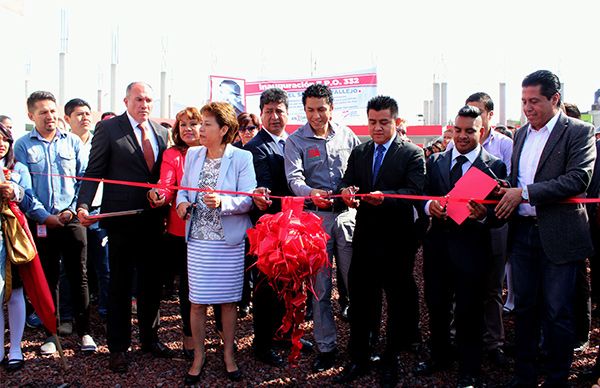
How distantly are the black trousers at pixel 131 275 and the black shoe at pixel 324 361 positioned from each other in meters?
1.59

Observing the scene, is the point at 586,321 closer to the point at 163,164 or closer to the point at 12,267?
the point at 163,164

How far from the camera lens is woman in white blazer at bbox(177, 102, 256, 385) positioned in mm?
3859

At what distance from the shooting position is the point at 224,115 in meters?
3.98

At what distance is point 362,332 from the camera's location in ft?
13.0

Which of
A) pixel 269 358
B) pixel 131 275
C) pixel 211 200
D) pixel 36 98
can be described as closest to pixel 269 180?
pixel 211 200

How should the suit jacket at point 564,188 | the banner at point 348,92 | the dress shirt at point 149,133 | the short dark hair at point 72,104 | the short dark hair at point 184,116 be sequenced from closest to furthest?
the suit jacket at point 564,188
the dress shirt at point 149,133
the short dark hair at point 184,116
the short dark hair at point 72,104
the banner at point 348,92

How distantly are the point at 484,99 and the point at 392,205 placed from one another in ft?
6.45

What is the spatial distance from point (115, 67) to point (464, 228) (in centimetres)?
4056

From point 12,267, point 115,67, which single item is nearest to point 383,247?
point 12,267

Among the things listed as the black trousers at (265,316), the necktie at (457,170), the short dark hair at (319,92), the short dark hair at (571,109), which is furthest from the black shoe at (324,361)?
the short dark hair at (571,109)

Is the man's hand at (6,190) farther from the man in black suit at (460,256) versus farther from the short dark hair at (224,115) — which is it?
the man in black suit at (460,256)

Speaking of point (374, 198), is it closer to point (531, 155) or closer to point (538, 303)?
point (531, 155)

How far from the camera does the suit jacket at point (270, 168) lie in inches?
179

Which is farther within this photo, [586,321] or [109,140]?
[586,321]
